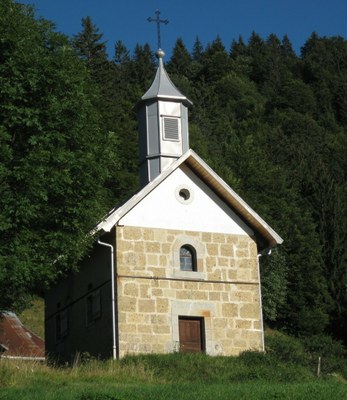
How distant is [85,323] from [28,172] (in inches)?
300

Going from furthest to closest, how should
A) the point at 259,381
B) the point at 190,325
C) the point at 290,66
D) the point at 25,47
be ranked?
1. the point at 290,66
2. the point at 190,325
3. the point at 25,47
4. the point at 259,381

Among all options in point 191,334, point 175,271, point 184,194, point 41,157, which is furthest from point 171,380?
point 184,194

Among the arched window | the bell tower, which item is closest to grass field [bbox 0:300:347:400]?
the arched window

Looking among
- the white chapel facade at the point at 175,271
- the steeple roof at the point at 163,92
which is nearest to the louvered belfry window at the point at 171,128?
the white chapel facade at the point at 175,271

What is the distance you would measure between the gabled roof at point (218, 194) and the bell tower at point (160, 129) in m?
1.80

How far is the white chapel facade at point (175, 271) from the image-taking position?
1145 inches

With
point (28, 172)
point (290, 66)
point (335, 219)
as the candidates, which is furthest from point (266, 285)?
point (290, 66)

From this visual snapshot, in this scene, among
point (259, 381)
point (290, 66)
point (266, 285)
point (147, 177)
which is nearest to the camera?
point (259, 381)

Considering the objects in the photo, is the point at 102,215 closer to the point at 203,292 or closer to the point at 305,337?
the point at 203,292

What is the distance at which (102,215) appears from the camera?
91.5ft

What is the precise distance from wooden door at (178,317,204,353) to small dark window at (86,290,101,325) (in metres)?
2.62

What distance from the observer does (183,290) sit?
2981 centimetres

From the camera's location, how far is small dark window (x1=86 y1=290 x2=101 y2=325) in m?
30.3

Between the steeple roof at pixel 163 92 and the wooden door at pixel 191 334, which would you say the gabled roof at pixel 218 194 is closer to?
the steeple roof at pixel 163 92
